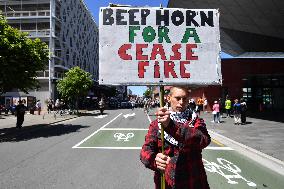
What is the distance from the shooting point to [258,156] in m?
11.1

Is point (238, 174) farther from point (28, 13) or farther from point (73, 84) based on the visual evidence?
point (28, 13)

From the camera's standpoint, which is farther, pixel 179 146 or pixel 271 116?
pixel 271 116

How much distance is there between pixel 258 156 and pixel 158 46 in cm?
854

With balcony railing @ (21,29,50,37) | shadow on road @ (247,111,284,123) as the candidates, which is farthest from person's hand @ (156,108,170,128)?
balcony railing @ (21,29,50,37)

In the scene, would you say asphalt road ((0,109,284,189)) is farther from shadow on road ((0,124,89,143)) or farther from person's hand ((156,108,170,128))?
person's hand ((156,108,170,128))

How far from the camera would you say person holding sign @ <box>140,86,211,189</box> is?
3.08 metres

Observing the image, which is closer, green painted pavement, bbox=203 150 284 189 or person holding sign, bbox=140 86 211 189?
person holding sign, bbox=140 86 211 189

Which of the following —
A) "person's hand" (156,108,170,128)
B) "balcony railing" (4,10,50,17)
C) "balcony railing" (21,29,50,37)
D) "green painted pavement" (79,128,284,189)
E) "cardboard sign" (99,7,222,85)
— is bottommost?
"green painted pavement" (79,128,284,189)

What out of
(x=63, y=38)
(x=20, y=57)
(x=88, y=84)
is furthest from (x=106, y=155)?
(x=63, y=38)

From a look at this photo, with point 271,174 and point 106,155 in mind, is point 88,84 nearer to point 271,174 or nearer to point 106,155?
point 106,155

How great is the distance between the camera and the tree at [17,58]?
18.3 meters

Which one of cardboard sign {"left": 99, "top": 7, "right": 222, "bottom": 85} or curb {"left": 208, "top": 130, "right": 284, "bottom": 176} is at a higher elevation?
cardboard sign {"left": 99, "top": 7, "right": 222, "bottom": 85}

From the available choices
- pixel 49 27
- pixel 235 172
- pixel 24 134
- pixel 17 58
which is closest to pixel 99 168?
pixel 235 172

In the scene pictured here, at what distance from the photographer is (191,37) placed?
12.6ft
